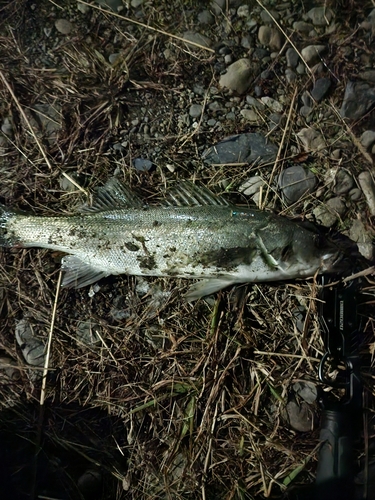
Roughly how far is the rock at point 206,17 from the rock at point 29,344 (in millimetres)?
3812

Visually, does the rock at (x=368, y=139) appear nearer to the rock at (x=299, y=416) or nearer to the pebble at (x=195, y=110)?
the pebble at (x=195, y=110)

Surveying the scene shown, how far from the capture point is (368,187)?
12.9 ft

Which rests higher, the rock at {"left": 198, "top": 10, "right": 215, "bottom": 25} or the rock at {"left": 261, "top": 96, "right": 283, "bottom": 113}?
the rock at {"left": 198, "top": 10, "right": 215, "bottom": 25}

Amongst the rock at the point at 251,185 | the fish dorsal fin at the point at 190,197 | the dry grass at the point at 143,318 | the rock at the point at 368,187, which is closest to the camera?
the dry grass at the point at 143,318

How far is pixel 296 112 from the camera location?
4.15 m

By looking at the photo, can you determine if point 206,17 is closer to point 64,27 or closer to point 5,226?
point 64,27

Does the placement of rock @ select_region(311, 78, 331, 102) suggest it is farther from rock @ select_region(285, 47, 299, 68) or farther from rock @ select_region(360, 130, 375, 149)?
rock @ select_region(360, 130, 375, 149)

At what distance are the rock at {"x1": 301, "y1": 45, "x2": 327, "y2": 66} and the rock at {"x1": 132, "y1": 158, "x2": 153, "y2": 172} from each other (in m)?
2.01

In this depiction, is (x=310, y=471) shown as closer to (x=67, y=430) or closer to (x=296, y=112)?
(x=67, y=430)

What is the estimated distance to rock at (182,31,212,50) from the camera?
436cm

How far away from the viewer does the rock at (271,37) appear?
14.0 feet

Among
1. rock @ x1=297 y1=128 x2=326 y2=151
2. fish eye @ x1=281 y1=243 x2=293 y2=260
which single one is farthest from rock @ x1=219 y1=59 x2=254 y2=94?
fish eye @ x1=281 y1=243 x2=293 y2=260

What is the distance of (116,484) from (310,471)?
183cm

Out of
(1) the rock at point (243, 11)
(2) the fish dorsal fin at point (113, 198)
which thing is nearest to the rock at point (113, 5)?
(1) the rock at point (243, 11)
